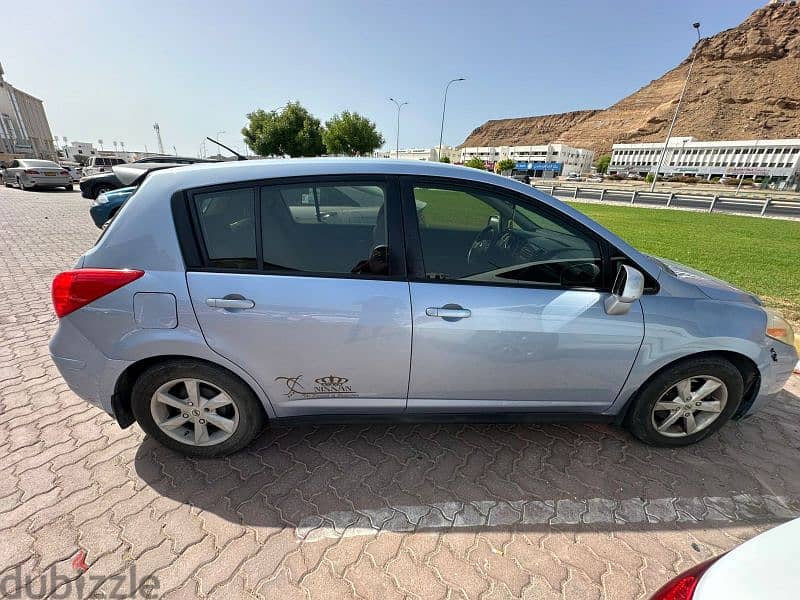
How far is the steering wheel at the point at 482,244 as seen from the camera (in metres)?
2.13

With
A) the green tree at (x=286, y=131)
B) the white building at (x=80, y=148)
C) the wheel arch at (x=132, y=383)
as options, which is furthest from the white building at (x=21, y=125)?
the wheel arch at (x=132, y=383)

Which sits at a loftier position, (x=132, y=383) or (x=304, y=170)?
(x=304, y=170)

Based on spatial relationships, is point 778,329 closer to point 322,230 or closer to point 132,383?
point 322,230

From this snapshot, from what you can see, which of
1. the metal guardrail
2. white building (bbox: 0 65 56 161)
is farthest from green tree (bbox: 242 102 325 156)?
white building (bbox: 0 65 56 161)

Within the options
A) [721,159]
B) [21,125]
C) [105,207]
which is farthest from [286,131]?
[721,159]

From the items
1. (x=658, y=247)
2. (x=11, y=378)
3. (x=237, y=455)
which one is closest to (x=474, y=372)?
(x=237, y=455)

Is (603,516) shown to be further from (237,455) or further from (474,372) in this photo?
(237,455)

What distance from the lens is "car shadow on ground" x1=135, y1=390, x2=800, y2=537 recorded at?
200 centimetres

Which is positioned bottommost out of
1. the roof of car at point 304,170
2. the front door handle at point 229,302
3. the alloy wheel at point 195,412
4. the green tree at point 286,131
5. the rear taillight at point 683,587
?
the alloy wheel at point 195,412

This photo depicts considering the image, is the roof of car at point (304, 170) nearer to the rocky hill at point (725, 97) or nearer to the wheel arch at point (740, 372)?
the wheel arch at point (740, 372)

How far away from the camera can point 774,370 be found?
2324 mm

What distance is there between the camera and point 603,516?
2023 millimetres

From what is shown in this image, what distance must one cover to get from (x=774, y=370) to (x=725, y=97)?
134717 mm

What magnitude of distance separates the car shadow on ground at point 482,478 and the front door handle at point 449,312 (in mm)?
1006
